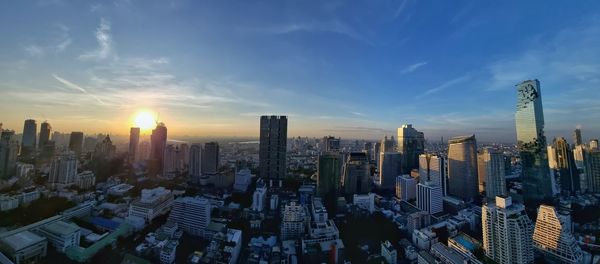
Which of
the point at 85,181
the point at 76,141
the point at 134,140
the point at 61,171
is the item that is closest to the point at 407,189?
the point at 85,181

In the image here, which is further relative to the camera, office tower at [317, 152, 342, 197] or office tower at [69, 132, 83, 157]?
office tower at [69, 132, 83, 157]

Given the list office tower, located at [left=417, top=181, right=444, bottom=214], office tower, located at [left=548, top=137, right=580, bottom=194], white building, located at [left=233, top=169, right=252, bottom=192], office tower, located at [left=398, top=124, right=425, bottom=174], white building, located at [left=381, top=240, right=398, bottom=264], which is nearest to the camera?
white building, located at [left=381, top=240, right=398, bottom=264]

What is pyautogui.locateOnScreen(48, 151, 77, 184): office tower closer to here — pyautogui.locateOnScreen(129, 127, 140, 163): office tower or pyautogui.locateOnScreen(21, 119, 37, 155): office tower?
pyautogui.locateOnScreen(21, 119, 37, 155): office tower

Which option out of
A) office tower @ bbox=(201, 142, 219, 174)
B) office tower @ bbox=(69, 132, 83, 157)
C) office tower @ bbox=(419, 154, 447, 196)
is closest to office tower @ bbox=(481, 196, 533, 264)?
office tower @ bbox=(419, 154, 447, 196)

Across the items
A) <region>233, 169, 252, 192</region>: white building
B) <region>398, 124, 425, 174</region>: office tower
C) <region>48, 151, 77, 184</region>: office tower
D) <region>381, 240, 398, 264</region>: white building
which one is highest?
<region>398, 124, 425, 174</region>: office tower

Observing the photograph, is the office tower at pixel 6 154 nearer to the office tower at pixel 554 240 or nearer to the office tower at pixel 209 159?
the office tower at pixel 209 159

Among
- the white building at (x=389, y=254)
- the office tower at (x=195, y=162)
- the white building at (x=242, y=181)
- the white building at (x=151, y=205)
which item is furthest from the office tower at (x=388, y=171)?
the white building at (x=151, y=205)

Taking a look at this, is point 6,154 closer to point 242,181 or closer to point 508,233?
point 242,181
